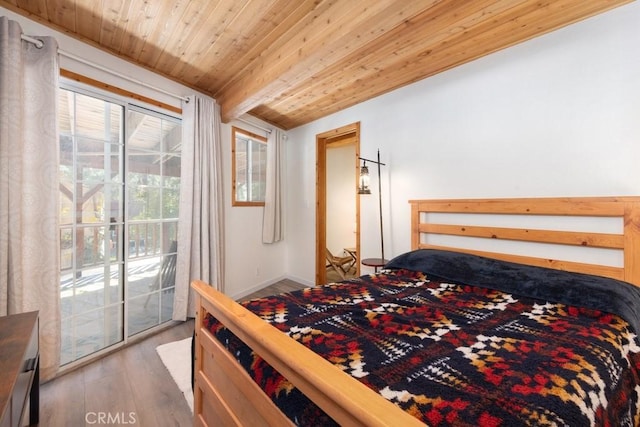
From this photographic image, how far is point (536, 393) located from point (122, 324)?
2.87 m

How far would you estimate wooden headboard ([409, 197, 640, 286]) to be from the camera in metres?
1.69

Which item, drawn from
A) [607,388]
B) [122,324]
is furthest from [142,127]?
[607,388]

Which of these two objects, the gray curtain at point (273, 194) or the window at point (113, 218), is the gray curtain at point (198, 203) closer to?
the window at point (113, 218)

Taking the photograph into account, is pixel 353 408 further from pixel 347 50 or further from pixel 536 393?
pixel 347 50

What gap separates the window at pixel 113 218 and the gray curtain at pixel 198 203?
0.52ft

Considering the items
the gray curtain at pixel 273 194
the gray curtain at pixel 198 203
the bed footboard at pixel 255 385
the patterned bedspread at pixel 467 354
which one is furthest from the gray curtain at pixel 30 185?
the gray curtain at pixel 273 194

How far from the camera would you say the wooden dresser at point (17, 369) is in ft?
2.90

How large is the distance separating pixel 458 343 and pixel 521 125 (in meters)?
1.89

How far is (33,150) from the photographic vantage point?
177 centimetres

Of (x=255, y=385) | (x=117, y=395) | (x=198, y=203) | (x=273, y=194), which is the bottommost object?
(x=117, y=395)

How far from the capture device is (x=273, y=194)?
13.1ft

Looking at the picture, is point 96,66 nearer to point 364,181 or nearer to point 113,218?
point 113,218

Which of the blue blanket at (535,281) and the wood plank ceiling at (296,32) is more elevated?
the wood plank ceiling at (296,32)

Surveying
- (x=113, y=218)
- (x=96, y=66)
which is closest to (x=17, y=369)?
(x=113, y=218)
